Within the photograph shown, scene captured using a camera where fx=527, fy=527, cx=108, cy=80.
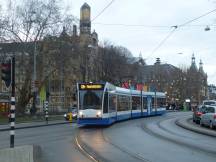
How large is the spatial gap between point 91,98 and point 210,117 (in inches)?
342

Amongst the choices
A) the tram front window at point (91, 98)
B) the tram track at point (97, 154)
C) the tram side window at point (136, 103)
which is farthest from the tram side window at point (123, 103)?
the tram track at point (97, 154)

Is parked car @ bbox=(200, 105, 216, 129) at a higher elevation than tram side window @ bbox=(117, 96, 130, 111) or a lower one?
lower

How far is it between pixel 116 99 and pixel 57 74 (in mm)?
36162

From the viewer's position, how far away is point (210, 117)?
3766 cm

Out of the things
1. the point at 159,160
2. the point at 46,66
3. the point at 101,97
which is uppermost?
the point at 46,66

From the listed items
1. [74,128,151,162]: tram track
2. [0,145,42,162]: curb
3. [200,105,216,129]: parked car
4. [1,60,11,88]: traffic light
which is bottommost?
[74,128,151,162]: tram track

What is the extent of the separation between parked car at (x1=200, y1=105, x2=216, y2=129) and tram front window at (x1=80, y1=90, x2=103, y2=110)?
796 centimetres

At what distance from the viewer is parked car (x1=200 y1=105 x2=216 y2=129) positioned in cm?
3672

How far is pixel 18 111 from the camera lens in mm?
72188

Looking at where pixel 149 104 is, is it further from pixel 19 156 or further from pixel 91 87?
pixel 19 156

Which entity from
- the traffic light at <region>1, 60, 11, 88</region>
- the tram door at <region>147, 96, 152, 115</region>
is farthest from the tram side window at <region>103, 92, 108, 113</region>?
the tram door at <region>147, 96, 152, 115</region>

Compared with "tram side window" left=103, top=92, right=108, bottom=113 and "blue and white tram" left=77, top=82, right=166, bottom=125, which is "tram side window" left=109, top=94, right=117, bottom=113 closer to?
"blue and white tram" left=77, top=82, right=166, bottom=125

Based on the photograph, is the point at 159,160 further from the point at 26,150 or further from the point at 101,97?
the point at 101,97

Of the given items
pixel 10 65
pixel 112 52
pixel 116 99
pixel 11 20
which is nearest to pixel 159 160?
pixel 10 65
